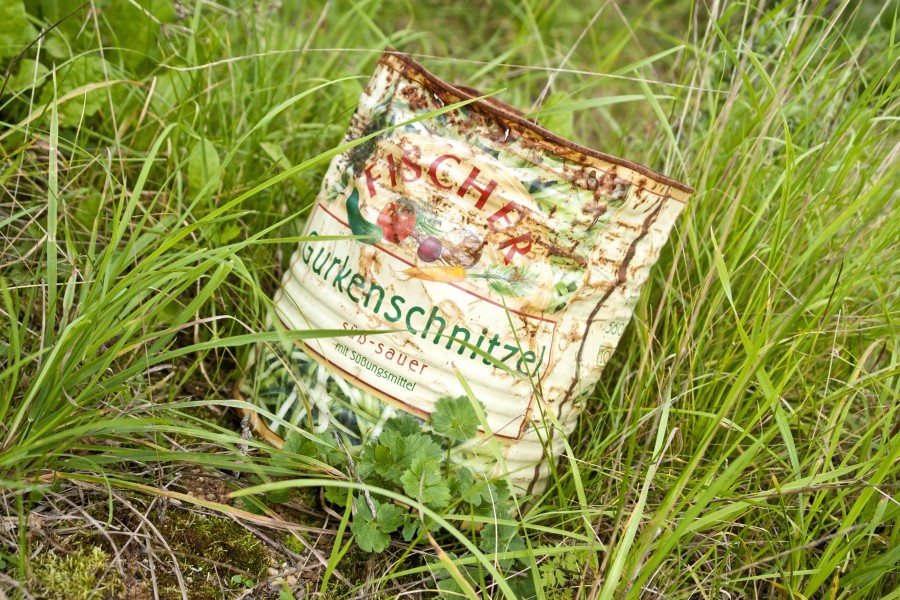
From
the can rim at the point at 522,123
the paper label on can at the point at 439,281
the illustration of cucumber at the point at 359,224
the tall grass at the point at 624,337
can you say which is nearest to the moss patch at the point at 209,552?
the tall grass at the point at 624,337

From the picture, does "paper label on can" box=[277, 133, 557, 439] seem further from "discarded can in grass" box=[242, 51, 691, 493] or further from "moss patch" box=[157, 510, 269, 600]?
"moss patch" box=[157, 510, 269, 600]

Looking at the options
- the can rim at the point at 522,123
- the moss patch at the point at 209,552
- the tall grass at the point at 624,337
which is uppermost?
the can rim at the point at 522,123

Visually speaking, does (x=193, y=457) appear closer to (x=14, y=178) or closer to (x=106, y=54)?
(x=14, y=178)

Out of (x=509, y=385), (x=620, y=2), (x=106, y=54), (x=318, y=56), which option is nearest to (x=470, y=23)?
(x=620, y=2)

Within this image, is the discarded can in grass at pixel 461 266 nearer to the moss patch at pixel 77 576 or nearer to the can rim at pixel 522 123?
the can rim at pixel 522 123

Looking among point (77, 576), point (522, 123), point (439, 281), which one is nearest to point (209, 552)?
point (77, 576)

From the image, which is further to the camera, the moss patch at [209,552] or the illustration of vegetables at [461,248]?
the illustration of vegetables at [461,248]
